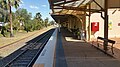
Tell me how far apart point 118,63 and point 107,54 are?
3.01m

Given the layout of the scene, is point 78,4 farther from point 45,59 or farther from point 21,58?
point 45,59

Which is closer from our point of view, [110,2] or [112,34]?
[110,2]

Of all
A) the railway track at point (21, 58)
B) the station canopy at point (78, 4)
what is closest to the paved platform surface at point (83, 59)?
the railway track at point (21, 58)

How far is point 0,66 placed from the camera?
480 inches

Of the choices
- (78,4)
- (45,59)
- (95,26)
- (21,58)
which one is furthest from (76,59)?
(95,26)

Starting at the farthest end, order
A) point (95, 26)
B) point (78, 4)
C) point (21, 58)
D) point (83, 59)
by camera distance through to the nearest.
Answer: point (95, 26), point (78, 4), point (21, 58), point (83, 59)

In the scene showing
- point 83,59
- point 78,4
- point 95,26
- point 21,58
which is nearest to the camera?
point 83,59

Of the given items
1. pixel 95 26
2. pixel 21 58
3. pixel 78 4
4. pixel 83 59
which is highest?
pixel 78 4

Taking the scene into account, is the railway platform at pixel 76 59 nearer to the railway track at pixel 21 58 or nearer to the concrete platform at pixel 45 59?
the concrete platform at pixel 45 59

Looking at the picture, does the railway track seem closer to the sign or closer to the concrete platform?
the concrete platform

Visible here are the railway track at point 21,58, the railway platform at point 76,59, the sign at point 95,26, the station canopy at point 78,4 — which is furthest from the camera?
the sign at point 95,26

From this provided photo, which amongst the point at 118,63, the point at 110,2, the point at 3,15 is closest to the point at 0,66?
the point at 118,63

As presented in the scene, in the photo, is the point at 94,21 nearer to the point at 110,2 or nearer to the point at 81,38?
the point at 81,38

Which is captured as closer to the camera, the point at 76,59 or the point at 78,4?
the point at 76,59
